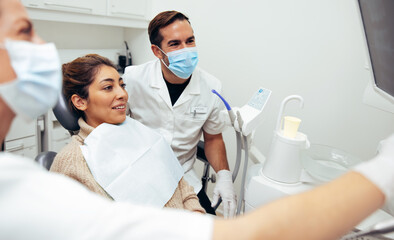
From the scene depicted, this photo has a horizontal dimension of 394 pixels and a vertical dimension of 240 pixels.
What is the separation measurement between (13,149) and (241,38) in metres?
1.91

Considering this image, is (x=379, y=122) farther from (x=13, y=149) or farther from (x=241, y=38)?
(x=13, y=149)

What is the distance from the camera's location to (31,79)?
1.74 ft

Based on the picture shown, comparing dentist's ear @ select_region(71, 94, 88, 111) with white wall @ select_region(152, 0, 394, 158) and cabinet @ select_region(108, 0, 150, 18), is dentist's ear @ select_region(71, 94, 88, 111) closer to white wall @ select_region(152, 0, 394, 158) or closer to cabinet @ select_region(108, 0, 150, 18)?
white wall @ select_region(152, 0, 394, 158)

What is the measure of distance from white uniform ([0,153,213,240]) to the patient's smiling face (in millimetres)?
803

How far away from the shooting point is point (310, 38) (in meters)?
1.74

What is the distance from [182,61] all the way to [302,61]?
0.82m

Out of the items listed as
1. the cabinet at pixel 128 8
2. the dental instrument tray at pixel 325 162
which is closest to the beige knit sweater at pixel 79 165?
the dental instrument tray at pixel 325 162

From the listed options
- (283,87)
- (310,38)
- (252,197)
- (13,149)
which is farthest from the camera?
(13,149)

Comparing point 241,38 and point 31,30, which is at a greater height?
point 31,30

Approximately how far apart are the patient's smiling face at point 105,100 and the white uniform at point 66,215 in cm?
80

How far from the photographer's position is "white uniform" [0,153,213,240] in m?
0.46

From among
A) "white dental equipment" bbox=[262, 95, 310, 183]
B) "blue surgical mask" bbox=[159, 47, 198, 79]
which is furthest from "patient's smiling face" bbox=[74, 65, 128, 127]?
"white dental equipment" bbox=[262, 95, 310, 183]

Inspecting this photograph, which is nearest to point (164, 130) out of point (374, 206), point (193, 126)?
point (193, 126)

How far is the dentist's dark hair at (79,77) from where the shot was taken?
4.25ft
